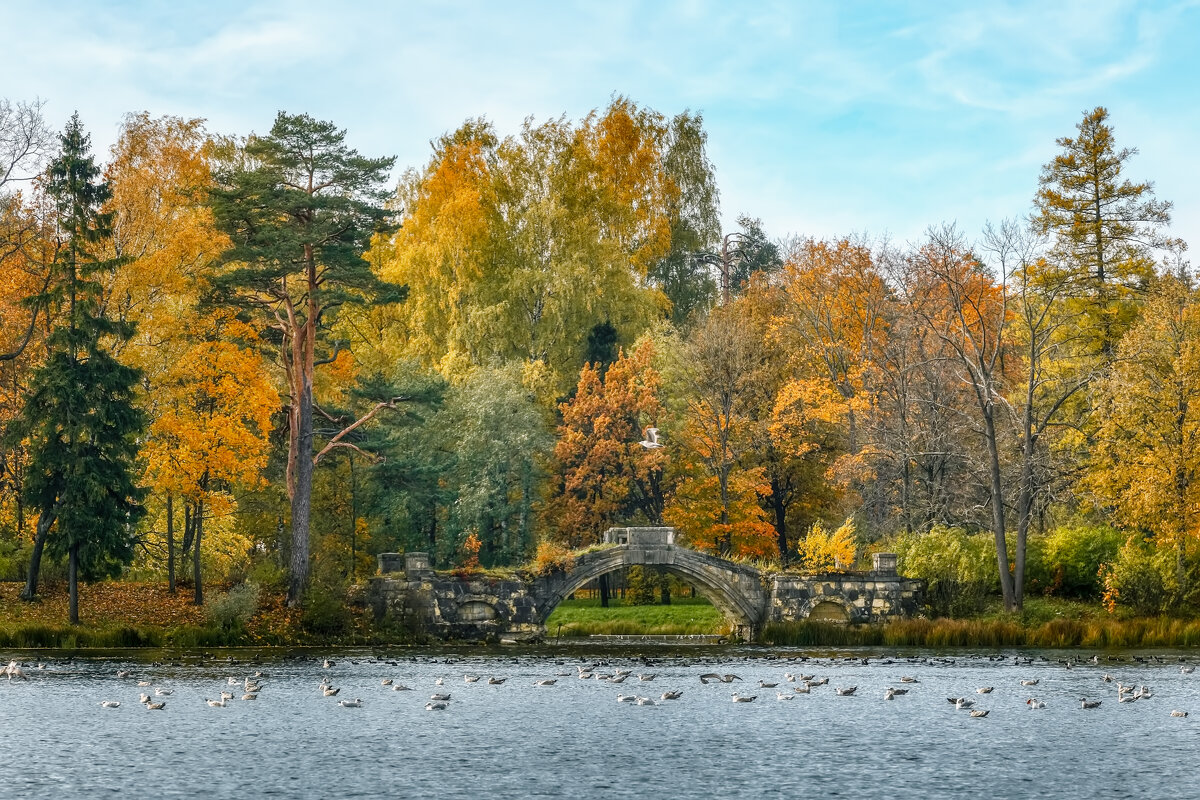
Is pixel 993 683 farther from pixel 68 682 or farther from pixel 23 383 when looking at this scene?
pixel 23 383

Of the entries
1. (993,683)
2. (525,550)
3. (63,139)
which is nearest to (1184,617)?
(993,683)

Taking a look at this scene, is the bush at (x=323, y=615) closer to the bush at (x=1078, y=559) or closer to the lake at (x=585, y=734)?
the lake at (x=585, y=734)

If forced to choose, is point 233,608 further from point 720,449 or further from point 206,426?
point 720,449

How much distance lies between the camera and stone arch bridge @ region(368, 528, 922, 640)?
48.5 m

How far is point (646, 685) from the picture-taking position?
35781 mm

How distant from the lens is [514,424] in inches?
2404

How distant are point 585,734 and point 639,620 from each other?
1306 inches

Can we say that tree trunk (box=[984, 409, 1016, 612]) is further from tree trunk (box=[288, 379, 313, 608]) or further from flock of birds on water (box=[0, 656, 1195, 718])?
tree trunk (box=[288, 379, 313, 608])

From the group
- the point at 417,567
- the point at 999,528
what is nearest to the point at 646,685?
the point at 417,567

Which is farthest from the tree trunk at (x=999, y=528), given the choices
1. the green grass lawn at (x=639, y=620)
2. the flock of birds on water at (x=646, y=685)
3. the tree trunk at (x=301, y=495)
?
the tree trunk at (x=301, y=495)

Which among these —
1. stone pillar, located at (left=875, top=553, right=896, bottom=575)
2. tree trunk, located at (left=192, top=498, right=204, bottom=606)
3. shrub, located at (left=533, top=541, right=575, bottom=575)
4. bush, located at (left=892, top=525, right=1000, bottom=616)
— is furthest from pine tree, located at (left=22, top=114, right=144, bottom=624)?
bush, located at (left=892, top=525, right=1000, bottom=616)

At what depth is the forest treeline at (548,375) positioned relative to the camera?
46.7 meters

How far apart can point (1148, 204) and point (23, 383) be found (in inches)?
1690

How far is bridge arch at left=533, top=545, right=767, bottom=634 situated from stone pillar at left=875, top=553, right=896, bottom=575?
13.3 feet
